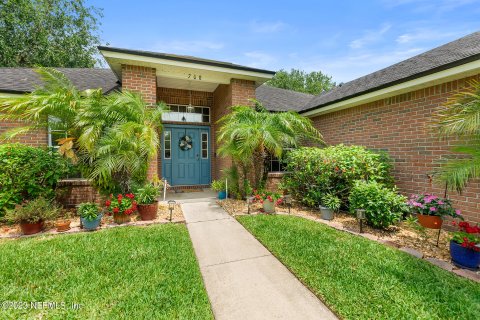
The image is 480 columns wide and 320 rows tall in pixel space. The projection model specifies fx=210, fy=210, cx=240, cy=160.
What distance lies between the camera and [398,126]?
16.8 ft

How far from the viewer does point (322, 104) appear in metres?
6.98

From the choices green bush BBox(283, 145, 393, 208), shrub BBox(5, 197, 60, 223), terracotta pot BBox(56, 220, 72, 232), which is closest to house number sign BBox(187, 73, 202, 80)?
green bush BBox(283, 145, 393, 208)

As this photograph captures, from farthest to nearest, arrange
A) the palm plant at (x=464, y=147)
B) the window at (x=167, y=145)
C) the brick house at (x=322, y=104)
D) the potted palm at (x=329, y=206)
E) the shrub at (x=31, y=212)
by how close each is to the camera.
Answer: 1. the window at (x=167, y=145)
2. the potted palm at (x=329, y=206)
3. the brick house at (x=322, y=104)
4. the shrub at (x=31, y=212)
5. the palm plant at (x=464, y=147)

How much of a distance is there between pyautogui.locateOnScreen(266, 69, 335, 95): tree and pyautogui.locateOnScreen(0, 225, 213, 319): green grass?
98.1 feet

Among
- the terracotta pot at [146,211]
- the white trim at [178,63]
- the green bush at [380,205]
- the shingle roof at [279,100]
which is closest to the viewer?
the green bush at [380,205]

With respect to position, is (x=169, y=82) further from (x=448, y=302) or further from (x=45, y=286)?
(x=448, y=302)

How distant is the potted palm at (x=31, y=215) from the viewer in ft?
12.6

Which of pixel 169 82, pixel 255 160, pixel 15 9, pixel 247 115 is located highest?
pixel 15 9

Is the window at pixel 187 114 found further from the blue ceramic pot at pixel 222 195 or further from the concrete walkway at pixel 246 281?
the concrete walkway at pixel 246 281

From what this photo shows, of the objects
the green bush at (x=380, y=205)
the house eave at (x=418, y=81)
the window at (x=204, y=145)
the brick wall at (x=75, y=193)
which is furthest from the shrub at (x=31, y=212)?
the house eave at (x=418, y=81)

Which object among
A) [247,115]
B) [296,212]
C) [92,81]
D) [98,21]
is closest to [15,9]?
[98,21]

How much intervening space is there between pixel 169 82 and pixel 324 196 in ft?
20.3

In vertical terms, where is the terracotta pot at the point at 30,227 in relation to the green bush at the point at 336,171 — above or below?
below

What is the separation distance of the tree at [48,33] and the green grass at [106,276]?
18438 mm
